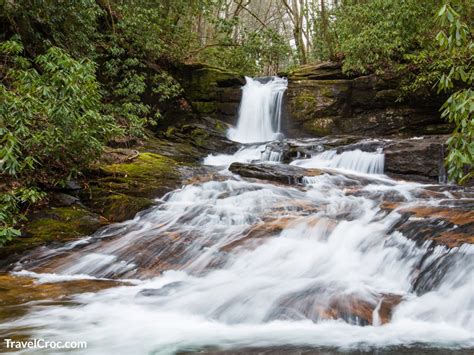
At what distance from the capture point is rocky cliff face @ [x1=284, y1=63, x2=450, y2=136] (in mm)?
13609

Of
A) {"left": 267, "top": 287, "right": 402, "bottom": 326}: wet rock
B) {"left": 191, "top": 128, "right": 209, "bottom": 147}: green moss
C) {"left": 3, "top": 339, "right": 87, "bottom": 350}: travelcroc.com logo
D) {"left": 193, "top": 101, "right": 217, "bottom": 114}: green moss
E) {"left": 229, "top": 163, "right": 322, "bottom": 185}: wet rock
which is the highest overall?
{"left": 193, "top": 101, "right": 217, "bottom": 114}: green moss

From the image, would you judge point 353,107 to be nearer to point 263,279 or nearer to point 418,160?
point 418,160

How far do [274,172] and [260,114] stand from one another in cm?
710

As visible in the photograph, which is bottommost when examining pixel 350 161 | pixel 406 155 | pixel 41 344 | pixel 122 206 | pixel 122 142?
pixel 41 344

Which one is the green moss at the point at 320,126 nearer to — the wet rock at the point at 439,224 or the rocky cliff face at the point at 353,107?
the rocky cliff face at the point at 353,107

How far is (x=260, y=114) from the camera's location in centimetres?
1591

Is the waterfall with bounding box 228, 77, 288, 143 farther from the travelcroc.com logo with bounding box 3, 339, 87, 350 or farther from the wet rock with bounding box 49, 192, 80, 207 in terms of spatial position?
the travelcroc.com logo with bounding box 3, 339, 87, 350

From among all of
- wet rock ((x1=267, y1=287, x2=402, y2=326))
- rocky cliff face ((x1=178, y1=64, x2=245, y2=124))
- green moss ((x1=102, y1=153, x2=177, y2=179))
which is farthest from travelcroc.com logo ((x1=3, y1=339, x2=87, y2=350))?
rocky cliff face ((x1=178, y1=64, x2=245, y2=124))

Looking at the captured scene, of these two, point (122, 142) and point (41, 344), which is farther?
point (122, 142)

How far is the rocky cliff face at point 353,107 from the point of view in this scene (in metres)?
13.6

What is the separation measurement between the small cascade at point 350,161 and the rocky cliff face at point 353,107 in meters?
3.51

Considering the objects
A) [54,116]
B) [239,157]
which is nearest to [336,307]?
[54,116]

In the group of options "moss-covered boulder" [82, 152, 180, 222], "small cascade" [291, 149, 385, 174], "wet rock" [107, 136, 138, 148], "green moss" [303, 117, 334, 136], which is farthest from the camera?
"green moss" [303, 117, 334, 136]

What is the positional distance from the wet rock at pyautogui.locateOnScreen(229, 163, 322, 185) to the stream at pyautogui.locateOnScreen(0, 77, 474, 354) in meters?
1.01
